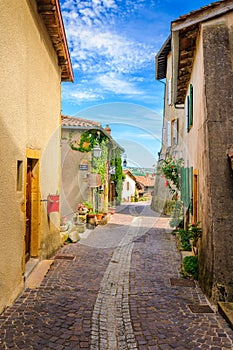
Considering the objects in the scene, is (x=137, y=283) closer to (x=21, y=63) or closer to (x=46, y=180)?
(x=46, y=180)

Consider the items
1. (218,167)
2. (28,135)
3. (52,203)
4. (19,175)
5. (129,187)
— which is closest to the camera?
(218,167)

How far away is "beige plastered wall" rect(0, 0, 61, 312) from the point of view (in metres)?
4.94

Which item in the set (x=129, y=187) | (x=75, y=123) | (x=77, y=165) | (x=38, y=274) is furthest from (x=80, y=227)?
(x=129, y=187)

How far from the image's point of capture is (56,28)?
7785 mm

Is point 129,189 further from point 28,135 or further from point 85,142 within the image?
point 28,135

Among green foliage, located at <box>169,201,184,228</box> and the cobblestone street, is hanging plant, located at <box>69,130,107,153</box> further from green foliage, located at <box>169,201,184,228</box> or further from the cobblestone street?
the cobblestone street

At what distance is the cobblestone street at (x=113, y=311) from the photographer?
413 cm

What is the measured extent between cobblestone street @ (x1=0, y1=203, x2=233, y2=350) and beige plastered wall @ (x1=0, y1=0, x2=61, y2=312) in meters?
0.59

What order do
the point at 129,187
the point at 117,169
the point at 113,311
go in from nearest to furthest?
the point at 113,311 < the point at 117,169 < the point at 129,187

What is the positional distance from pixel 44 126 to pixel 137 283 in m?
4.20

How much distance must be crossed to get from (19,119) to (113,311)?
361cm

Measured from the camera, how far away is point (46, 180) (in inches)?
320

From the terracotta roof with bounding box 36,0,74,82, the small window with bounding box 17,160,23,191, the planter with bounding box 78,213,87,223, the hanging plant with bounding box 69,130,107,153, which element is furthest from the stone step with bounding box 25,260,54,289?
the hanging plant with bounding box 69,130,107,153

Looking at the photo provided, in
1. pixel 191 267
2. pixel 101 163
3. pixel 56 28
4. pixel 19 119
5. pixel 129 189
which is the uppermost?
pixel 56 28
